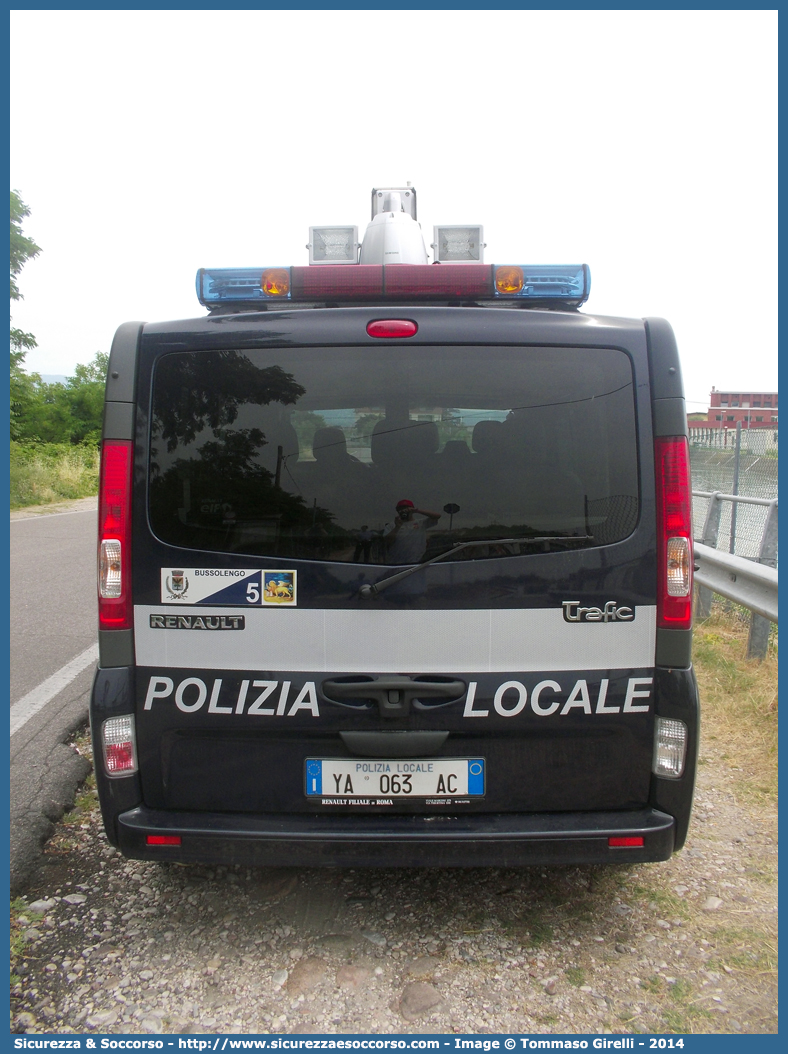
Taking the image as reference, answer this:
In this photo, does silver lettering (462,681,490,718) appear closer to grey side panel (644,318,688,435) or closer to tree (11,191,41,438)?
grey side panel (644,318,688,435)

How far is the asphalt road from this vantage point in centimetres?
350

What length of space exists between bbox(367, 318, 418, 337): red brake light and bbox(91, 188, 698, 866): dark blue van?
0.4 inches

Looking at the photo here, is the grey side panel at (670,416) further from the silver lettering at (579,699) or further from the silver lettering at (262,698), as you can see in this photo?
the silver lettering at (262,698)

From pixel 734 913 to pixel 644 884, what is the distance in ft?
1.11

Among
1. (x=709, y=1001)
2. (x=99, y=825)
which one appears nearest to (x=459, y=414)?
(x=709, y=1001)

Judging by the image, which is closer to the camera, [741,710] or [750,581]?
[741,710]

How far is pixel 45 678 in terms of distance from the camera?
5.50 metres

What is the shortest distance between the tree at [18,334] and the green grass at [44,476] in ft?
5.14

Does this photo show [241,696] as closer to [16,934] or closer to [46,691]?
[16,934]

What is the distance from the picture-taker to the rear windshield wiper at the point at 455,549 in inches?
98.2

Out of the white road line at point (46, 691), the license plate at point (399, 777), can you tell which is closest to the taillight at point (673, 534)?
the license plate at point (399, 777)

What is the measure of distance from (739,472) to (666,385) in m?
10.6

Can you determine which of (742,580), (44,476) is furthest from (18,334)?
(742,580)

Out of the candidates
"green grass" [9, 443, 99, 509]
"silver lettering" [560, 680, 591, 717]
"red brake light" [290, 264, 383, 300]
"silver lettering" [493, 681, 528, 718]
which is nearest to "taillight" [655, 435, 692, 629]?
"silver lettering" [560, 680, 591, 717]
